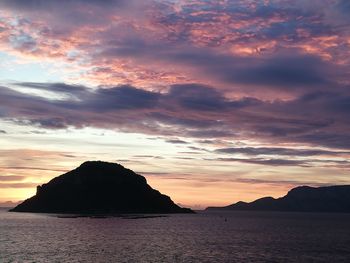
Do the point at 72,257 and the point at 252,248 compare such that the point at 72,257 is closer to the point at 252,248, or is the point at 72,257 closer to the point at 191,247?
the point at 191,247

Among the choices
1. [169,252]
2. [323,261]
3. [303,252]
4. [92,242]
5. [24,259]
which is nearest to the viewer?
[24,259]

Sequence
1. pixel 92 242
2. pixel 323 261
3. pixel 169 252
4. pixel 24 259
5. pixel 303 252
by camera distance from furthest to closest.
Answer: pixel 92 242 → pixel 303 252 → pixel 169 252 → pixel 323 261 → pixel 24 259

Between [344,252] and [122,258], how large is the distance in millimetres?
58714

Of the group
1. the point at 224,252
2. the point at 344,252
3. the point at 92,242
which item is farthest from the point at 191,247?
the point at 344,252

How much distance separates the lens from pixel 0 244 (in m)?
122

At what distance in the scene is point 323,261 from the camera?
98375 millimetres

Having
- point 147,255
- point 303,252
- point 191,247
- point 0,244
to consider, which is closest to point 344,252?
point 303,252

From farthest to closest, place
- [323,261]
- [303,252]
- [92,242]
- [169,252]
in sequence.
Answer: [92,242]
[303,252]
[169,252]
[323,261]

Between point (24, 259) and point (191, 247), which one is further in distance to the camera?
point (191, 247)

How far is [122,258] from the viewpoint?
315ft

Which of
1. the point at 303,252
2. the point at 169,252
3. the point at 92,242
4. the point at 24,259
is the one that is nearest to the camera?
the point at 24,259

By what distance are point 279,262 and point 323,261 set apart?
440 inches

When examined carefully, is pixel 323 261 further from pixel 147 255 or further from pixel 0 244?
pixel 0 244

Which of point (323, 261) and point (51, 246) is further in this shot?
point (51, 246)
